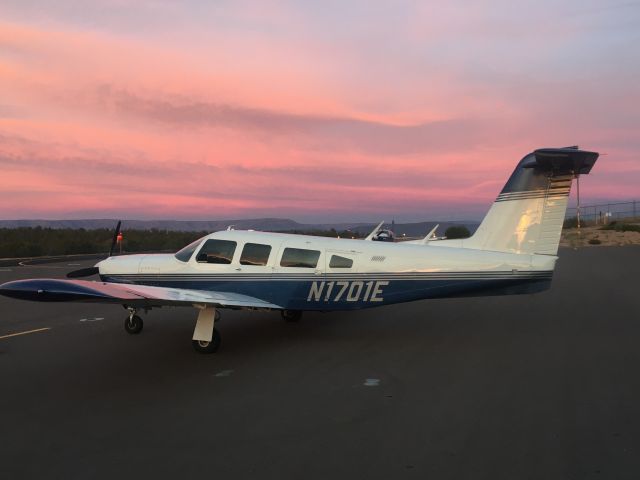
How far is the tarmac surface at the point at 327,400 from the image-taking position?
3943mm

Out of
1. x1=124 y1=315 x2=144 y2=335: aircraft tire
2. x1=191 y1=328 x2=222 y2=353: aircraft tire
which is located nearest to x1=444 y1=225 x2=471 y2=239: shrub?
x1=124 y1=315 x2=144 y2=335: aircraft tire

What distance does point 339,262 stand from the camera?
27.6ft

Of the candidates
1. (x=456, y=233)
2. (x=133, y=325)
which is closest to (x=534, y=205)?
(x=133, y=325)

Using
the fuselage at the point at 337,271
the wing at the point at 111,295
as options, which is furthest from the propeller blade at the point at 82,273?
the wing at the point at 111,295

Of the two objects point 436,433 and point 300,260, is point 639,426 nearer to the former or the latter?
point 436,433

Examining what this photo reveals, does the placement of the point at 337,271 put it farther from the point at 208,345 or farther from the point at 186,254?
the point at 186,254

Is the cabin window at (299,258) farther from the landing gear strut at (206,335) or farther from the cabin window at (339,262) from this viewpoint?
the landing gear strut at (206,335)

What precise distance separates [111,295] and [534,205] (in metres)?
6.80

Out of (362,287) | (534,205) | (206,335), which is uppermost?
(534,205)

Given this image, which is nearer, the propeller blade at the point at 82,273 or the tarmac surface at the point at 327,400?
the tarmac surface at the point at 327,400

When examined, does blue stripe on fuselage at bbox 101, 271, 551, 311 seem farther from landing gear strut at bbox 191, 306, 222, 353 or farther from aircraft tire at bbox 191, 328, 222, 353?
aircraft tire at bbox 191, 328, 222, 353

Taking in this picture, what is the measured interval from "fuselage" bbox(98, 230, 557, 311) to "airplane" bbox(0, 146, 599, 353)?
2cm

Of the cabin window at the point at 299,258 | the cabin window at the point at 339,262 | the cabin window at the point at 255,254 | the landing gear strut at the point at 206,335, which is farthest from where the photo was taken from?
the cabin window at the point at 255,254

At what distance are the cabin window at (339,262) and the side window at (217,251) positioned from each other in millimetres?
1793
